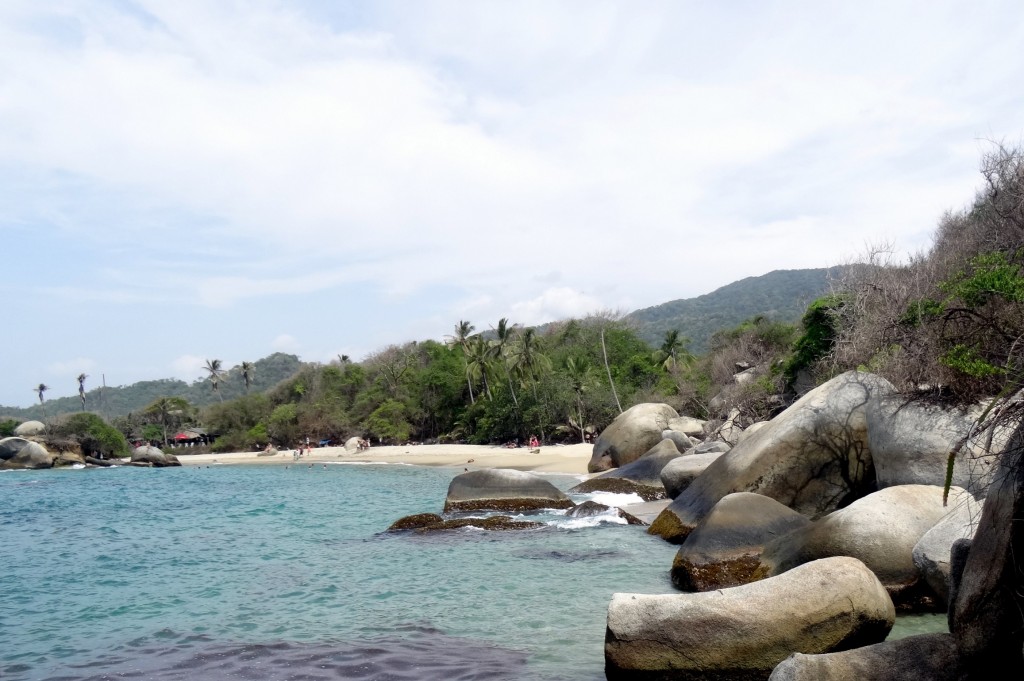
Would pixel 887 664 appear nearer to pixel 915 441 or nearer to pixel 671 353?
pixel 915 441

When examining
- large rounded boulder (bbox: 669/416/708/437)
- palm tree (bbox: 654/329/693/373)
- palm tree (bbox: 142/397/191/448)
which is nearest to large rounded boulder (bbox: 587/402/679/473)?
large rounded boulder (bbox: 669/416/708/437)

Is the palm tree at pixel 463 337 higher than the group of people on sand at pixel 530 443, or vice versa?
the palm tree at pixel 463 337

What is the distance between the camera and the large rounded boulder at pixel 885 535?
29.2ft

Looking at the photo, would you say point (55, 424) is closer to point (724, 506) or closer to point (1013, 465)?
point (724, 506)

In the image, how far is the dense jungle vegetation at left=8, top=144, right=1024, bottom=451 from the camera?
381 inches

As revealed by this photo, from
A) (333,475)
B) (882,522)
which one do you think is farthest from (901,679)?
(333,475)

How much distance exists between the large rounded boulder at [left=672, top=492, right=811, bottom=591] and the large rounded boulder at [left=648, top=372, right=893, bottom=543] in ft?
7.47

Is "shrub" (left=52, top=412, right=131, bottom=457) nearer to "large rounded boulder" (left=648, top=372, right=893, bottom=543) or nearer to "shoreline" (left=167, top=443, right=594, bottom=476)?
"shoreline" (left=167, top=443, right=594, bottom=476)

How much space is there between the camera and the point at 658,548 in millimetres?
14047

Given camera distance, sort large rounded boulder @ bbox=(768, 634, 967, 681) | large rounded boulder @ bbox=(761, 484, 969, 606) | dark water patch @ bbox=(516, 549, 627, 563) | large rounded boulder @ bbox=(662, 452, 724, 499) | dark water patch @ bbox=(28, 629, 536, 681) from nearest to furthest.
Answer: large rounded boulder @ bbox=(768, 634, 967, 681)
dark water patch @ bbox=(28, 629, 536, 681)
large rounded boulder @ bbox=(761, 484, 969, 606)
dark water patch @ bbox=(516, 549, 627, 563)
large rounded boulder @ bbox=(662, 452, 724, 499)

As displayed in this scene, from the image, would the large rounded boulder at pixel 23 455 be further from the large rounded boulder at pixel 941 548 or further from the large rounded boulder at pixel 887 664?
the large rounded boulder at pixel 887 664

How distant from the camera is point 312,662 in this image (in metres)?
8.69

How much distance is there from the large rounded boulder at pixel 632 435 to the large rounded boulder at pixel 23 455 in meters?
48.4

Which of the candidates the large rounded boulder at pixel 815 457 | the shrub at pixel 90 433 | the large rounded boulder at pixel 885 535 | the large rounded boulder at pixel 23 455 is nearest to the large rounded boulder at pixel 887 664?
the large rounded boulder at pixel 885 535
